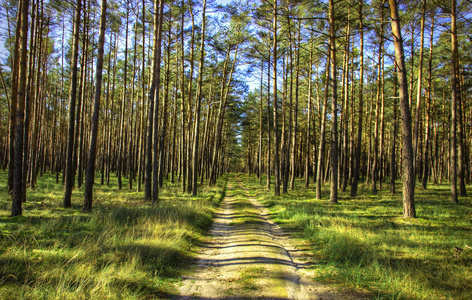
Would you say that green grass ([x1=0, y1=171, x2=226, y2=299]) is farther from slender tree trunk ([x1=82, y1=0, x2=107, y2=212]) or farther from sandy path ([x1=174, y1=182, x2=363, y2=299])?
slender tree trunk ([x1=82, y1=0, x2=107, y2=212])

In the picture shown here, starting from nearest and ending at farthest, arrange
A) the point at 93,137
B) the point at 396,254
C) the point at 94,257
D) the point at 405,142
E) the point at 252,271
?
the point at 94,257 → the point at 252,271 → the point at 396,254 → the point at 405,142 → the point at 93,137

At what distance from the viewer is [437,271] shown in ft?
14.0

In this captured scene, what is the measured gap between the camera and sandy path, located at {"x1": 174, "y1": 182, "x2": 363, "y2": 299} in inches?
149

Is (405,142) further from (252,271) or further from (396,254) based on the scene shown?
(252,271)

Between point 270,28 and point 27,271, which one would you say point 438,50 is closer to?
point 270,28

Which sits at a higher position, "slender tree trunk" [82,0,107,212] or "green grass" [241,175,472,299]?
"slender tree trunk" [82,0,107,212]

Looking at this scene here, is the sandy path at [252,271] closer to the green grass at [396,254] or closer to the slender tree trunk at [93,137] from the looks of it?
the green grass at [396,254]

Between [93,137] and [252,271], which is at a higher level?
[93,137]

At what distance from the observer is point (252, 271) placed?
457cm

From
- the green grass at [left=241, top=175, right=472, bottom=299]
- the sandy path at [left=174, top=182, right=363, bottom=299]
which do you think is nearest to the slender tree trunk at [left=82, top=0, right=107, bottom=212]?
the sandy path at [left=174, top=182, right=363, bottom=299]

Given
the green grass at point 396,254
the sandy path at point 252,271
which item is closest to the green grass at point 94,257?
the sandy path at point 252,271

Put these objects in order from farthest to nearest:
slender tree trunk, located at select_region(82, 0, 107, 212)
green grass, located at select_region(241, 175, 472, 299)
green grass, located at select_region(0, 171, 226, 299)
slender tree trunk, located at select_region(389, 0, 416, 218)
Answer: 1. slender tree trunk, located at select_region(82, 0, 107, 212)
2. slender tree trunk, located at select_region(389, 0, 416, 218)
3. green grass, located at select_region(241, 175, 472, 299)
4. green grass, located at select_region(0, 171, 226, 299)

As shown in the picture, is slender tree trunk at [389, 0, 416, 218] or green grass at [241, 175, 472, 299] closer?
green grass at [241, 175, 472, 299]

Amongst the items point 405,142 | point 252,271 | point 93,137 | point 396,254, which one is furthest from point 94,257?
point 405,142
